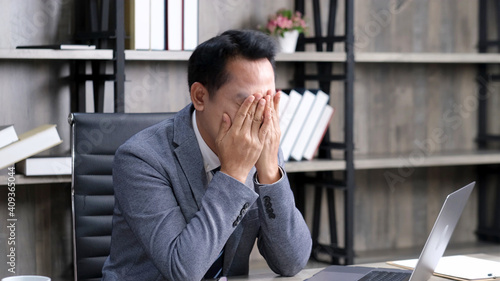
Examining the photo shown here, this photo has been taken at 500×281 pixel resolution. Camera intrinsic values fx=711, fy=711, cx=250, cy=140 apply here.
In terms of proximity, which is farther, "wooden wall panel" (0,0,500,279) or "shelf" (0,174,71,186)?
"wooden wall panel" (0,0,500,279)

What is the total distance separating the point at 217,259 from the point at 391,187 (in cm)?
187

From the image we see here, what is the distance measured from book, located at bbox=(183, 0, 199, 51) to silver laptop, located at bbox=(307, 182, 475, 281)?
129cm

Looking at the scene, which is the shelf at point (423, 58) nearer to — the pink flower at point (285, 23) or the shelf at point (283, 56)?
the shelf at point (283, 56)

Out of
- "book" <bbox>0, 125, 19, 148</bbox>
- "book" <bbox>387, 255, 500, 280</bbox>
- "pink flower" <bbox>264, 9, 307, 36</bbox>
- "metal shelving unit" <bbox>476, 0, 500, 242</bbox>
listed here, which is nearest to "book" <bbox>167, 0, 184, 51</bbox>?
"pink flower" <bbox>264, 9, 307, 36</bbox>

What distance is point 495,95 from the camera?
3.39 m

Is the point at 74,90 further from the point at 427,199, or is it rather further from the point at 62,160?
the point at 427,199

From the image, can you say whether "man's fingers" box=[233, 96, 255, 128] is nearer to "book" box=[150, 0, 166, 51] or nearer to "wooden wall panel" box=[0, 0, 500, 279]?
"book" box=[150, 0, 166, 51]

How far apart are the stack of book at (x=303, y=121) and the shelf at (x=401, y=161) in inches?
1.8

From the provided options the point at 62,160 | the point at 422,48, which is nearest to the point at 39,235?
the point at 62,160

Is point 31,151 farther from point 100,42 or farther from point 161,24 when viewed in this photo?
point 161,24

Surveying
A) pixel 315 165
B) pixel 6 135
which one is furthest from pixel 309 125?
pixel 6 135

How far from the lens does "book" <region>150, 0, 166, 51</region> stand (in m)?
2.45

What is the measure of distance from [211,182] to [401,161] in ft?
5.32

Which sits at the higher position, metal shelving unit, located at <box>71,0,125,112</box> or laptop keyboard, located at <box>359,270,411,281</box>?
metal shelving unit, located at <box>71,0,125,112</box>
